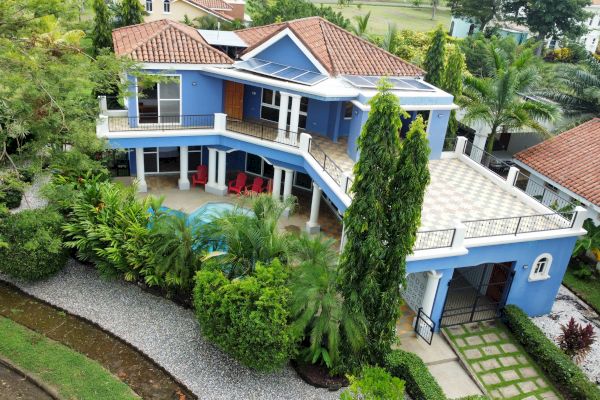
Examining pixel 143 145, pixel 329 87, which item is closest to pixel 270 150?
pixel 329 87

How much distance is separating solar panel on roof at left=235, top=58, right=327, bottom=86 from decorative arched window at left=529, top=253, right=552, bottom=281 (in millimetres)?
11147

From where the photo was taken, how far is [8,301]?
17500mm

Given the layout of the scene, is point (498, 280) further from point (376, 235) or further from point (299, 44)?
point (299, 44)

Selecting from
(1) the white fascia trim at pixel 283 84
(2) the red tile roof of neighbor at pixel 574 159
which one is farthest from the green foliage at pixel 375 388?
(2) the red tile roof of neighbor at pixel 574 159

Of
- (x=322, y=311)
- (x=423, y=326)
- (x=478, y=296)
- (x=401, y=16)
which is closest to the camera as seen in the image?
(x=322, y=311)

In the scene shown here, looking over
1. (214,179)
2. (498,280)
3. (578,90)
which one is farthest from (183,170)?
(578,90)

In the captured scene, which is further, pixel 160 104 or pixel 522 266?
pixel 160 104

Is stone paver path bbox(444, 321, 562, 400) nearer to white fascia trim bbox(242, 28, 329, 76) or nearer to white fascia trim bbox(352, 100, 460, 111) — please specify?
white fascia trim bbox(352, 100, 460, 111)

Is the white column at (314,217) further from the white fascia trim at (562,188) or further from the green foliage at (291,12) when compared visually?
the green foliage at (291,12)

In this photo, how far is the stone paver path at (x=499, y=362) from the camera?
52.9ft

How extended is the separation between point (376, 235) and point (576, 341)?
339 inches

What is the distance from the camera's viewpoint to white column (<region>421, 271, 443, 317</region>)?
16969 millimetres

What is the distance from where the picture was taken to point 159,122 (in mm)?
23891

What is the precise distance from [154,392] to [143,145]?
11777 millimetres
